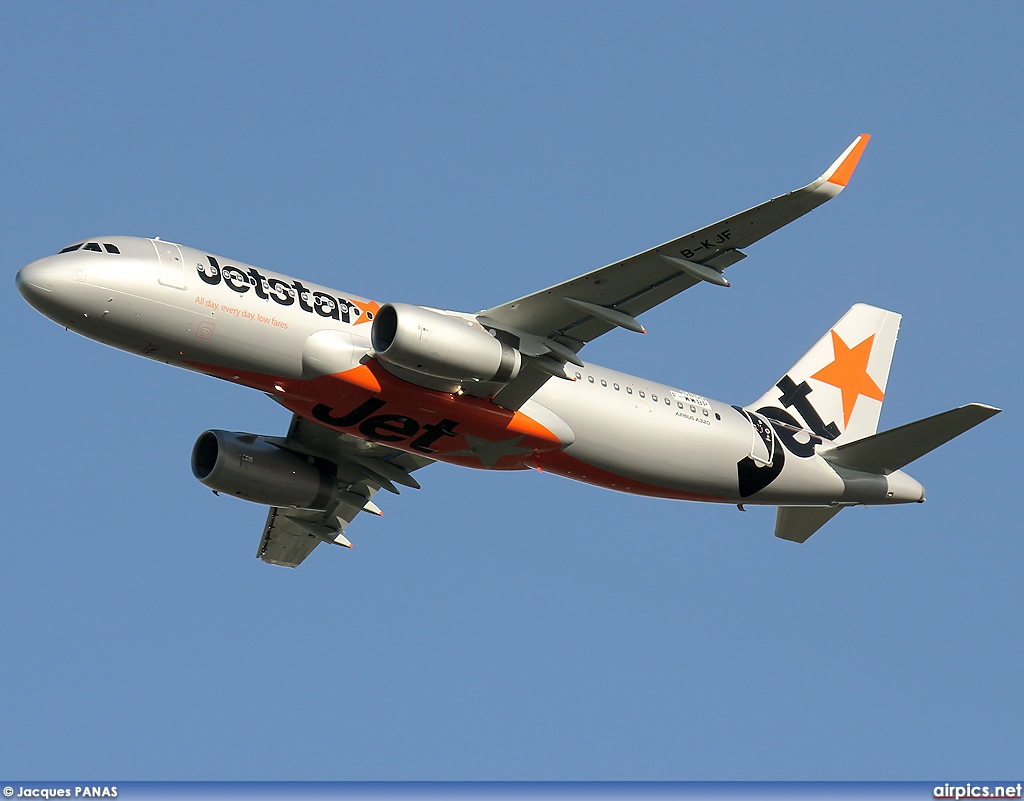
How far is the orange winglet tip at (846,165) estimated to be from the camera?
2772cm

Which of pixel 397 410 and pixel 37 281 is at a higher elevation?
pixel 37 281

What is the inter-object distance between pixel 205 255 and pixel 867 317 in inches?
912

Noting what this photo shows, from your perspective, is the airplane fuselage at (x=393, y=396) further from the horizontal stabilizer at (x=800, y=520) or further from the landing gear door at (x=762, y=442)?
the horizontal stabilizer at (x=800, y=520)

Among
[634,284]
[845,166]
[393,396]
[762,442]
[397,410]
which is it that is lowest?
[397,410]

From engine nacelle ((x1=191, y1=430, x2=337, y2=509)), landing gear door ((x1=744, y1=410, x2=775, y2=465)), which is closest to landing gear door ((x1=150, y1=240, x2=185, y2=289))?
engine nacelle ((x1=191, y1=430, x2=337, y2=509))

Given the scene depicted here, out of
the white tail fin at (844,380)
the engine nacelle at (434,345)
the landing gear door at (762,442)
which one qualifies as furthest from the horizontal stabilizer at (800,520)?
the engine nacelle at (434,345)

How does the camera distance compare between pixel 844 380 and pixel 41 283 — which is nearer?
pixel 41 283

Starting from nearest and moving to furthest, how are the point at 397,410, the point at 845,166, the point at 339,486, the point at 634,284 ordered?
the point at 845,166
the point at 634,284
the point at 397,410
the point at 339,486

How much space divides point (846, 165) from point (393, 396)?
39.2ft

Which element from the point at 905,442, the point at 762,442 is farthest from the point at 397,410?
the point at 905,442

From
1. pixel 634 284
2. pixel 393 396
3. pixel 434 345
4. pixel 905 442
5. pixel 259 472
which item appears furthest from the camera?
pixel 259 472

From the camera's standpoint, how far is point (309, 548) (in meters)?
41.8

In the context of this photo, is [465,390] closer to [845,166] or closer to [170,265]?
[170,265]

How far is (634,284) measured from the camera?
30.7 m
